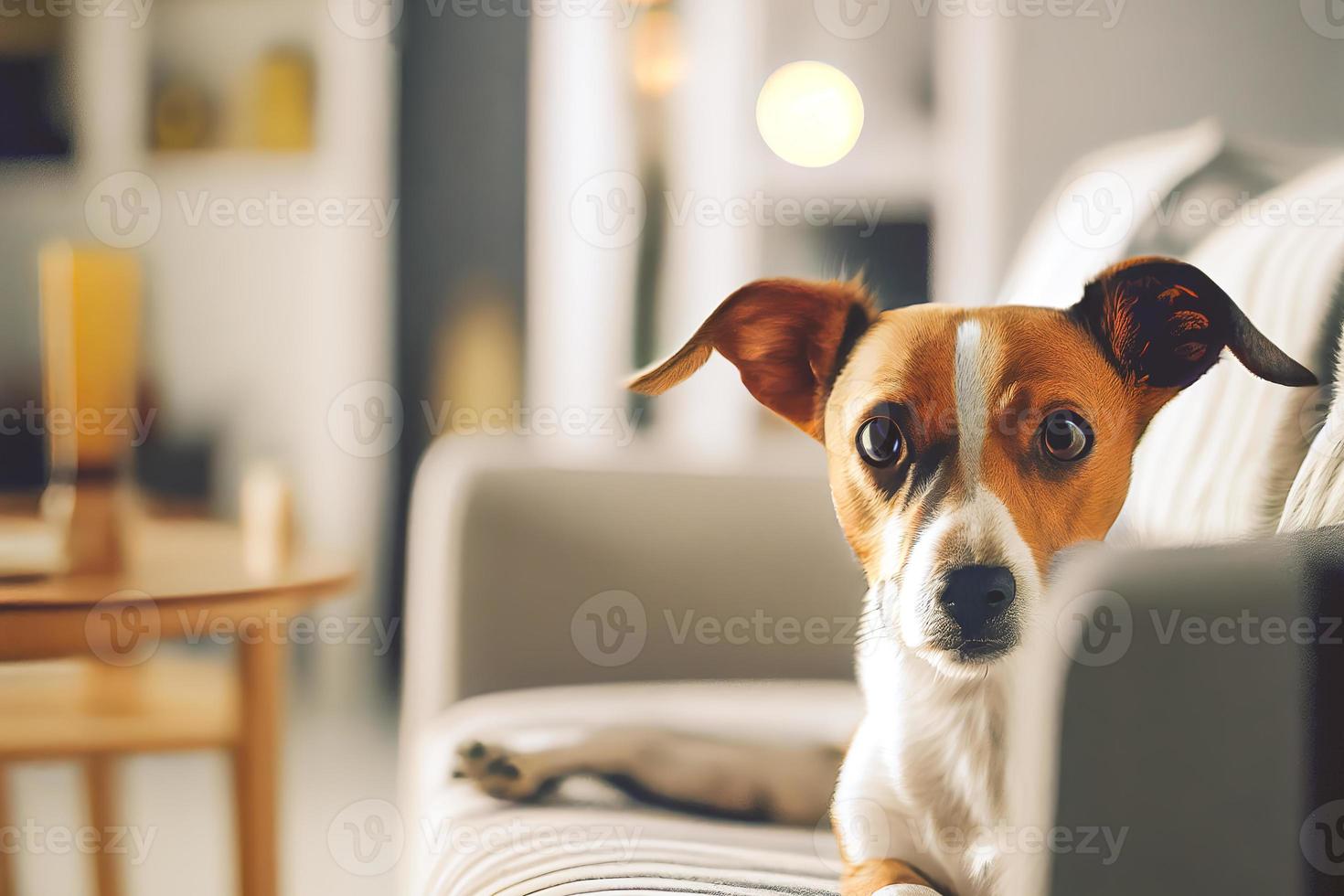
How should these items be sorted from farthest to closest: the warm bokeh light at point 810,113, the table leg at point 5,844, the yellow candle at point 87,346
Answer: the warm bokeh light at point 810,113 < the table leg at point 5,844 < the yellow candle at point 87,346

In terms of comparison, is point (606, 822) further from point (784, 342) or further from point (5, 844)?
point (5, 844)

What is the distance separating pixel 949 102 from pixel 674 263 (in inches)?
27.7

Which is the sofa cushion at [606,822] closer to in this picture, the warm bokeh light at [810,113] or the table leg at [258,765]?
the table leg at [258,765]

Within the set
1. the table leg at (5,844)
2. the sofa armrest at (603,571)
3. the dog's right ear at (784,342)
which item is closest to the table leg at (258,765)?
the sofa armrest at (603,571)

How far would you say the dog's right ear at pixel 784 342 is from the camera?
646 mm

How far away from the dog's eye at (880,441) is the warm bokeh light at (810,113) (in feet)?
5.49

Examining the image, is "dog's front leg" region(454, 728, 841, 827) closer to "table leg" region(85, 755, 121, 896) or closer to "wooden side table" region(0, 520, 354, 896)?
"wooden side table" region(0, 520, 354, 896)

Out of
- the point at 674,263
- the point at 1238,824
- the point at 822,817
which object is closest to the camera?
the point at 1238,824

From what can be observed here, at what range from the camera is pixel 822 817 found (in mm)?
827

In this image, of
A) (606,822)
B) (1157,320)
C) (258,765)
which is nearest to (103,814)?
(258,765)

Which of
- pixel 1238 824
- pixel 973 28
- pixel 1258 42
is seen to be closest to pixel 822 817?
pixel 1238 824

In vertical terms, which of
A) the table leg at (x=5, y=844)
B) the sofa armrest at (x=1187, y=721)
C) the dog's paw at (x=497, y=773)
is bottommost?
the table leg at (x=5, y=844)

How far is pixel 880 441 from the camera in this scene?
0.59m

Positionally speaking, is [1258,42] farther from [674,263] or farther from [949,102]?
[674,263]
